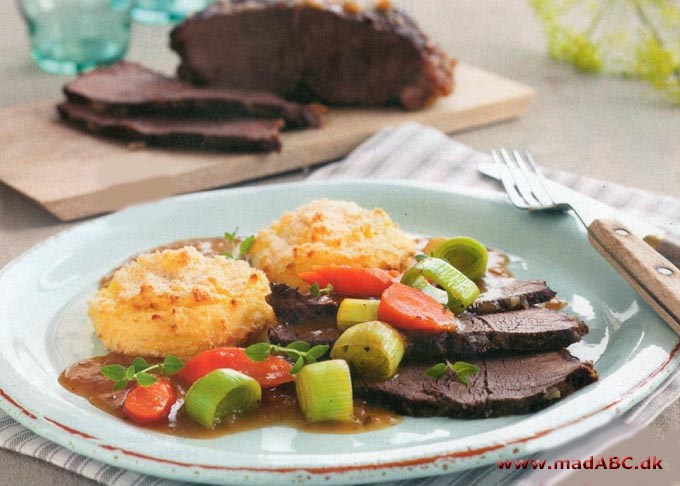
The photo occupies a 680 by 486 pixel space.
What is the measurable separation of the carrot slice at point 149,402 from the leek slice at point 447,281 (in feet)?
2.88

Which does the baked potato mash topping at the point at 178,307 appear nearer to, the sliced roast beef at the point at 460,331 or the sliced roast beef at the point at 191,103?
the sliced roast beef at the point at 460,331

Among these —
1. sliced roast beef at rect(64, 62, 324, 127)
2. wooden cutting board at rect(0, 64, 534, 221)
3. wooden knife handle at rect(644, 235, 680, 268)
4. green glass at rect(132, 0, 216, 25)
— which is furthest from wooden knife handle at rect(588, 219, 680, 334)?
green glass at rect(132, 0, 216, 25)

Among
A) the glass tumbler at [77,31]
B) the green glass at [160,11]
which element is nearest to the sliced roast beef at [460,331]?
the glass tumbler at [77,31]

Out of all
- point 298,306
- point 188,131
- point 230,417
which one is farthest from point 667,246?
point 188,131

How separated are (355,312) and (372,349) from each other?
0.18m

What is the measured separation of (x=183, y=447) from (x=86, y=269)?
4.86ft

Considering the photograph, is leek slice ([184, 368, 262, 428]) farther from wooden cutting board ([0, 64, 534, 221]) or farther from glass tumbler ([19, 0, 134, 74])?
glass tumbler ([19, 0, 134, 74])

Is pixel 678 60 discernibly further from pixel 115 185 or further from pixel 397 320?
pixel 397 320

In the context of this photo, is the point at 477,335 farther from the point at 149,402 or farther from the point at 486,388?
the point at 149,402

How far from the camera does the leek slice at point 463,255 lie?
3604 millimetres

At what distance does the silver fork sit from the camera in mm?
3102

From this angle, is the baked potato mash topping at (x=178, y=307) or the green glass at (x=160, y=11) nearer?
the baked potato mash topping at (x=178, y=307)

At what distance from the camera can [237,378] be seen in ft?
9.14

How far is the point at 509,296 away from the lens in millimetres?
3236
